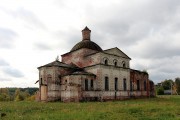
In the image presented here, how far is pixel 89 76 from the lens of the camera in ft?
109

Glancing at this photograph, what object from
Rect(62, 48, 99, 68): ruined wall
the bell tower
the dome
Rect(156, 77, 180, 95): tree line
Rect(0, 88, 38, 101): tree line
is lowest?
Rect(0, 88, 38, 101): tree line

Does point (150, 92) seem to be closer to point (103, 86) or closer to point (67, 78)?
point (103, 86)

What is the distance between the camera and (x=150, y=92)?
4431cm

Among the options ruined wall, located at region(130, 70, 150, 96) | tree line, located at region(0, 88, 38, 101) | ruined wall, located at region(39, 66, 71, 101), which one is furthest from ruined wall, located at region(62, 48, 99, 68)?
tree line, located at region(0, 88, 38, 101)

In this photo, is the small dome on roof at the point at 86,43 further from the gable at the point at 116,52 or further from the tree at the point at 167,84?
the tree at the point at 167,84

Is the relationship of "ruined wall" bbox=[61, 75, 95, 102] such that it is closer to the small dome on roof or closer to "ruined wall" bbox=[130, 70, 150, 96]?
the small dome on roof

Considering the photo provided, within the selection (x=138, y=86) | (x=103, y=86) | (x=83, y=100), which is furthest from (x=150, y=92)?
(x=83, y=100)

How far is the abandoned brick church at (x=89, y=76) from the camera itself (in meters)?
32.1

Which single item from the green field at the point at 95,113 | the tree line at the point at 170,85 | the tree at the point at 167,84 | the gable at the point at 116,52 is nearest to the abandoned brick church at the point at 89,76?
the gable at the point at 116,52

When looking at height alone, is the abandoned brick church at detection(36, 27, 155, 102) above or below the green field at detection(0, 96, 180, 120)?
above

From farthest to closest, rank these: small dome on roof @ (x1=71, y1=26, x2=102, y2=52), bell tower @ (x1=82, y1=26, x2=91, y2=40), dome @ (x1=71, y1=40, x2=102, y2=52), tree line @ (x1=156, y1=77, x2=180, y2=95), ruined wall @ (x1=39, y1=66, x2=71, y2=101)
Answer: tree line @ (x1=156, y1=77, x2=180, y2=95) → bell tower @ (x1=82, y1=26, x2=91, y2=40) → small dome on roof @ (x1=71, y1=26, x2=102, y2=52) → dome @ (x1=71, y1=40, x2=102, y2=52) → ruined wall @ (x1=39, y1=66, x2=71, y2=101)

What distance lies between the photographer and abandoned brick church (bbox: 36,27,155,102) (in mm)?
32122

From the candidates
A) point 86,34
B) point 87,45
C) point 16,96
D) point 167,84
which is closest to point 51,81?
point 87,45

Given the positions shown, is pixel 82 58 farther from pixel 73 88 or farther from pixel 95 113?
pixel 95 113
